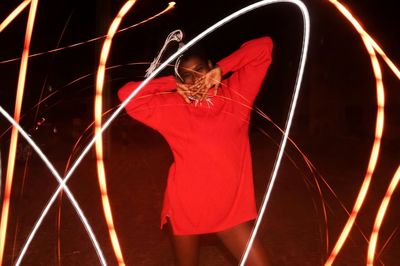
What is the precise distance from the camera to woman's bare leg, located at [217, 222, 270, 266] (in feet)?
10.2

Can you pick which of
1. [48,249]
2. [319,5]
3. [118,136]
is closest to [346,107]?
[319,5]

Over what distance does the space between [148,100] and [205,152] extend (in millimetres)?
459

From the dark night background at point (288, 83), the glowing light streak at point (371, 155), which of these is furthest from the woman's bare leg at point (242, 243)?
the dark night background at point (288, 83)

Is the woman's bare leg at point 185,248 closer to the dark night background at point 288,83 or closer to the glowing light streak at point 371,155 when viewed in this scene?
the glowing light streak at point 371,155

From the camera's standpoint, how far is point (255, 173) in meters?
9.34

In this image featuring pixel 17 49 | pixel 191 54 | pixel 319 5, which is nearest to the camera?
pixel 191 54

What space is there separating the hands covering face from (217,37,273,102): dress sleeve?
0.65 feet

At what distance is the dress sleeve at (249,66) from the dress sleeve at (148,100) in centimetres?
37

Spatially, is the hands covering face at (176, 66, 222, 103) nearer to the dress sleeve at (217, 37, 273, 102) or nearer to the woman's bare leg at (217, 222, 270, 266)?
the dress sleeve at (217, 37, 273, 102)

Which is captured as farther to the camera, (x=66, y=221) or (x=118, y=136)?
(x=118, y=136)

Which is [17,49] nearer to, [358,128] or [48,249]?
[358,128]

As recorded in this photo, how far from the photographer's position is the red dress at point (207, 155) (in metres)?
2.98

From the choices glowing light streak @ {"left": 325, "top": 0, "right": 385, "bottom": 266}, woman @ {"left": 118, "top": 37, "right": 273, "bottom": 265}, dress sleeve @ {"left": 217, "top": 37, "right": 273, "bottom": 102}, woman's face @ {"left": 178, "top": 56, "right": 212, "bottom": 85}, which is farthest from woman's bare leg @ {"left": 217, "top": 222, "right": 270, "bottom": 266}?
woman's face @ {"left": 178, "top": 56, "right": 212, "bottom": 85}

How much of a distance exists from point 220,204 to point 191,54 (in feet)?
2.75
